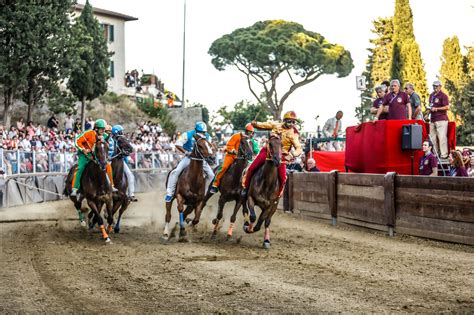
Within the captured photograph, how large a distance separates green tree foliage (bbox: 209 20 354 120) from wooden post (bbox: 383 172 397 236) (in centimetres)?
5639

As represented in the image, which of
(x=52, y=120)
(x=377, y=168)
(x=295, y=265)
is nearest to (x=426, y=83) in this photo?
(x=52, y=120)

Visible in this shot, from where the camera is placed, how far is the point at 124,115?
6425 centimetres

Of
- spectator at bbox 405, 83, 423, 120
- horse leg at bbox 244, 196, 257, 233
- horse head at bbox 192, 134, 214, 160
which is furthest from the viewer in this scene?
spectator at bbox 405, 83, 423, 120

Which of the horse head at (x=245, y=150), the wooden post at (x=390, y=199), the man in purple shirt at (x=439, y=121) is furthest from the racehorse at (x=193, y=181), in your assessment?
the man in purple shirt at (x=439, y=121)

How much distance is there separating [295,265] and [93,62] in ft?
144

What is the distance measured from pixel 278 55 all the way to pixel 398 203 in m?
61.0

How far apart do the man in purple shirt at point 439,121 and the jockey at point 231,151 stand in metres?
4.53

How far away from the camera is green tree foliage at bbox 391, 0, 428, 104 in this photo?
4488cm

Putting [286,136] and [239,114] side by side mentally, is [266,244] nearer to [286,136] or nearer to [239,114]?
[286,136]

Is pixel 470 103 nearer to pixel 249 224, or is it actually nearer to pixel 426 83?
pixel 426 83

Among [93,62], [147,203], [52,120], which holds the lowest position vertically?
[147,203]

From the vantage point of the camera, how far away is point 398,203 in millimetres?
17453

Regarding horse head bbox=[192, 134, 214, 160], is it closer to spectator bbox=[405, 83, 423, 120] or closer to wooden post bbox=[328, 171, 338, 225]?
wooden post bbox=[328, 171, 338, 225]

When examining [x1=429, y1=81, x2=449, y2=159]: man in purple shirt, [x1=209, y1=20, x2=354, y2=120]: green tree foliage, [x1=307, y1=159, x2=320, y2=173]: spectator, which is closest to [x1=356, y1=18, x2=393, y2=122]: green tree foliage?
[x1=209, y1=20, x2=354, y2=120]: green tree foliage
